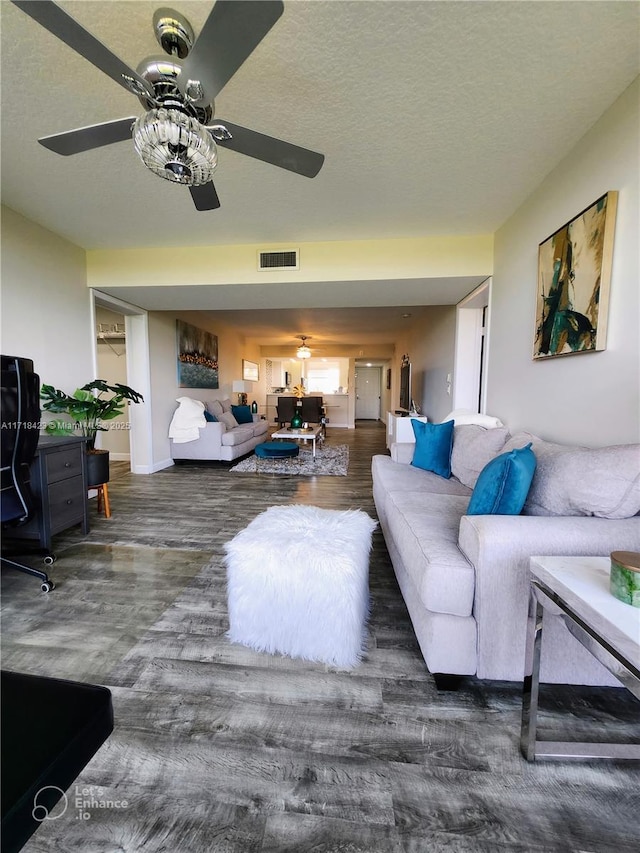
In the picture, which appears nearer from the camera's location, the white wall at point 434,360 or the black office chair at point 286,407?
the white wall at point 434,360

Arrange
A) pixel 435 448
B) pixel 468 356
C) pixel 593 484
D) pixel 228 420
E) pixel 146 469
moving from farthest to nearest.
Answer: pixel 228 420 → pixel 146 469 → pixel 468 356 → pixel 435 448 → pixel 593 484

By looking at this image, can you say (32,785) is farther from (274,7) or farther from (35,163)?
(35,163)

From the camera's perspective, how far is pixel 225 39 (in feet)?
3.46

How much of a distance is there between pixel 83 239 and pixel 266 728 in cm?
413

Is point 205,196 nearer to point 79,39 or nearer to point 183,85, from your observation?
point 183,85

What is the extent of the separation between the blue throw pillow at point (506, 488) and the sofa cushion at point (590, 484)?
0.09 m

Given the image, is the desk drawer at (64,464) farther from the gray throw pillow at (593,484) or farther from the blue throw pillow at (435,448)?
the gray throw pillow at (593,484)

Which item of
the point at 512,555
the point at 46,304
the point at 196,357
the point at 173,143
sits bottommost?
the point at 512,555

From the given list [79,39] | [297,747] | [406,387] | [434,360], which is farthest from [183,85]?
[406,387]

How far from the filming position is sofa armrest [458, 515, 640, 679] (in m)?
1.22

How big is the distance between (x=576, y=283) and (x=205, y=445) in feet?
15.8

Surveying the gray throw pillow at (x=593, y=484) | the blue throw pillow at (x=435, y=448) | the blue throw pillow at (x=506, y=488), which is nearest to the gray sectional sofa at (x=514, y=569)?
the gray throw pillow at (x=593, y=484)

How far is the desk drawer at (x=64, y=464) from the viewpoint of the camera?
7.82ft

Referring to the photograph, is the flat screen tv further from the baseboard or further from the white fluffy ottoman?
the white fluffy ottoman
